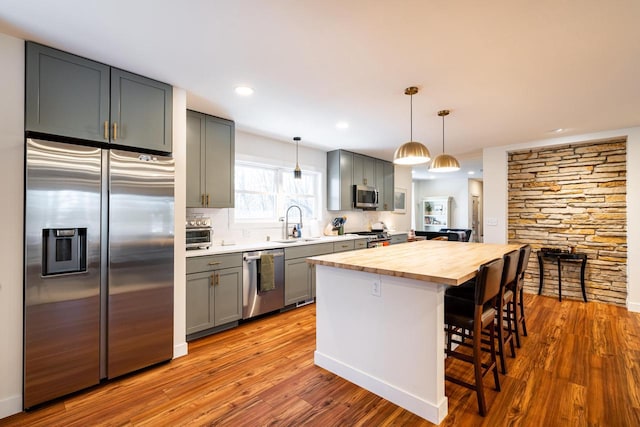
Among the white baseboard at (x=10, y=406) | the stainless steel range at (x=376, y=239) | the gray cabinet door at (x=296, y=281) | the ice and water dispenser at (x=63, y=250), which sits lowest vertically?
the white baseboard at (x=10, y=406)

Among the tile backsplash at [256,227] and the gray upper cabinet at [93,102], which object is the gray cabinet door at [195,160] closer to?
the tile backsplash at [256,227]

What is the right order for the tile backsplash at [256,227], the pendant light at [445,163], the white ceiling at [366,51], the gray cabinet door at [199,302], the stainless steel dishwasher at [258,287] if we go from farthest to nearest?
the tile backsplash at [256,227] → the stainless steel dishwasher at [258,287] → the pendant light at [445,163] → the gray cabinet door at [199,302] → the white ceiling at [366,51]

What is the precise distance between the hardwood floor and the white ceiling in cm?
243

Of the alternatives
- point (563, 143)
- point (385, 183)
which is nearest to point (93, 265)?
point (385, 183)

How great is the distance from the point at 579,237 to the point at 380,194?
320cm

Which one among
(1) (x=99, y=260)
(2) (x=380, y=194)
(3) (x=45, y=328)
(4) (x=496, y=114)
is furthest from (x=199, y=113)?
(2) (x=380, y=194)

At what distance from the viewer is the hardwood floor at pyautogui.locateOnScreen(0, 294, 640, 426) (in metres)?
1.90

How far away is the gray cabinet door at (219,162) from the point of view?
343 centimetres

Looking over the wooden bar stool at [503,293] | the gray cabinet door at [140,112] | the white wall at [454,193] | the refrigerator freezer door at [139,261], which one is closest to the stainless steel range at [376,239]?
the wooden bar stool at [503,293]

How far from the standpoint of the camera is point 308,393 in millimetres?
2180

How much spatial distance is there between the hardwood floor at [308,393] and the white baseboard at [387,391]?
0.04 metres

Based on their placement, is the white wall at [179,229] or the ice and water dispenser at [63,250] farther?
the white wall at [179,229]

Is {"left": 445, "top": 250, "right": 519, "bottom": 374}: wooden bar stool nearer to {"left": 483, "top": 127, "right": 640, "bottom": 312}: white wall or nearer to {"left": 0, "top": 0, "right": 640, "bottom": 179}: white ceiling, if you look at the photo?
{"left": 0, "top": 0, "right": 640, "bottom": 179}: white ceiling

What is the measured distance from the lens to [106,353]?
2295 mm
